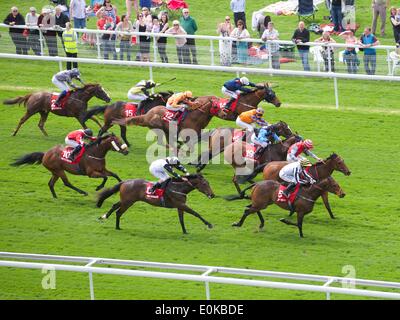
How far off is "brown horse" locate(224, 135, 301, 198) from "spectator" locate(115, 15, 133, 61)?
18.9 ft

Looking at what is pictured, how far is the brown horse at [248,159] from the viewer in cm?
2186

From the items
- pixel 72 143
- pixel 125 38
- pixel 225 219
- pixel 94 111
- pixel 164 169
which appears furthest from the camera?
pixel 125 38

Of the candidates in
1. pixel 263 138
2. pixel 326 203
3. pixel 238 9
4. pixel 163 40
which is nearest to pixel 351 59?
pixel 163 40

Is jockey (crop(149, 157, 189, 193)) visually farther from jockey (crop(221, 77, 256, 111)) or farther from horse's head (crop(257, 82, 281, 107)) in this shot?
horse's head (crop(257, 82, 281, 107))

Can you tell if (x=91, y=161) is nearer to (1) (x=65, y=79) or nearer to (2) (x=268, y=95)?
(1) (x=65, y=79)

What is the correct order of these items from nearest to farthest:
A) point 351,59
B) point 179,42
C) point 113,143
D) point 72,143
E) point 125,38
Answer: point 113,143
point 72,143
point 351,59
point 179,42
point 125,38

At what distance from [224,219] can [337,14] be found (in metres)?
9.41

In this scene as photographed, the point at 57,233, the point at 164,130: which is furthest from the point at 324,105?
the point at 57,233

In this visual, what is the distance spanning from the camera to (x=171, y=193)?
20.4 meters

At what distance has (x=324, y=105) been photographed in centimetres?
2589

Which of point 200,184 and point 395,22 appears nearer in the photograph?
point 200,184

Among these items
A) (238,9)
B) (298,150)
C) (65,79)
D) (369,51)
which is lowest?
(298,150)
